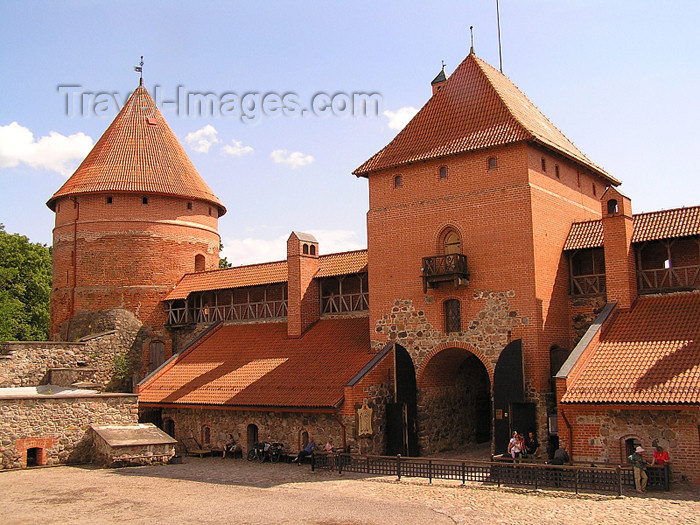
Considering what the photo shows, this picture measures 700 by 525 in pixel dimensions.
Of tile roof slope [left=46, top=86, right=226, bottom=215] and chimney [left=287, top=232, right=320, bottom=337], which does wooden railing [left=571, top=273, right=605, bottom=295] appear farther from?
tile roof slope [left=46, top=86, right=226, bottom=215]

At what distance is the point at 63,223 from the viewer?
3014 centimetres

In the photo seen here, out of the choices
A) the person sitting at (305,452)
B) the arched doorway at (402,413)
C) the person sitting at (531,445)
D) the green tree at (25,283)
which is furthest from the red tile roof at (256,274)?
the green tree at (25,283)

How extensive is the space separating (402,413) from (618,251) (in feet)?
23.2

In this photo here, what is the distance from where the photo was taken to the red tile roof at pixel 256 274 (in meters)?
24.5

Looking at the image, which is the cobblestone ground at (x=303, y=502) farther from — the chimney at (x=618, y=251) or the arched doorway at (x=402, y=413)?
the chimney at (x=618, y=251)

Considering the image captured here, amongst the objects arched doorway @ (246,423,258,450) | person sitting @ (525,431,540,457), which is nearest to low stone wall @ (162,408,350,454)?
arched doorway @ (246,423,258,450)

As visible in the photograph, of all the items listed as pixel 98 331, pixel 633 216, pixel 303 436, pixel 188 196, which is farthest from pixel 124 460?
pixel 633 216

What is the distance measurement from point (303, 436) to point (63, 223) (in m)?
15.7

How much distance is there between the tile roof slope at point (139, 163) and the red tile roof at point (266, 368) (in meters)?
7.04

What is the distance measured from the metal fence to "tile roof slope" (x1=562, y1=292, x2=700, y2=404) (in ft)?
5.25

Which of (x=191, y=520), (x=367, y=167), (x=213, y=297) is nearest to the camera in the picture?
(x=191, y=520)

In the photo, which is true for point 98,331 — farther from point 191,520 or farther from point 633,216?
point 633,216

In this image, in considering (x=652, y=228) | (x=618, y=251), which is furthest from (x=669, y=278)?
(x=618, y=251)

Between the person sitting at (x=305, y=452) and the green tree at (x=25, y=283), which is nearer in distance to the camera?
the person sitting at (x=305, y=452)
